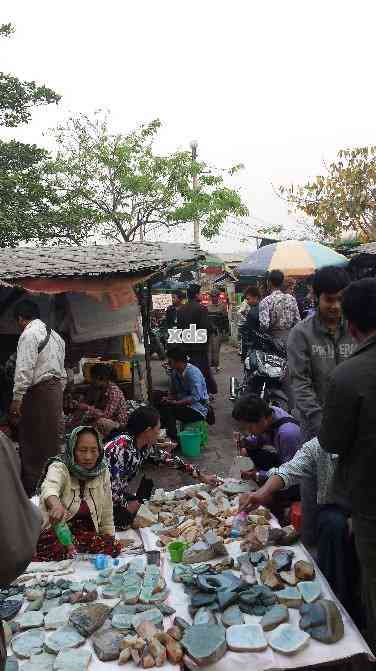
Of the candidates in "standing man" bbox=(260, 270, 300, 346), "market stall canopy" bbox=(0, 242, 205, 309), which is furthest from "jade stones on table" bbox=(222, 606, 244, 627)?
"standing man" bbox=(260, 270, 300, 346)

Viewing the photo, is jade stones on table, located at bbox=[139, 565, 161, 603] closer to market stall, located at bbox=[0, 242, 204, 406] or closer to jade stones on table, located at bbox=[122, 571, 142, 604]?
jade stones on table, located at bbox=[122, 571, 142, 604]

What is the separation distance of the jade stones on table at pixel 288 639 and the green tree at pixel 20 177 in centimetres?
1283

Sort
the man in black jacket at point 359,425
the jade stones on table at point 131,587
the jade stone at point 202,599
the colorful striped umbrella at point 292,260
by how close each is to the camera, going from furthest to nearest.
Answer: the colorful striped umbrella at point 292,260 < the jade stones on table at point 131,587 < the jade stone at point 202,599 < the man in black jacket at point 359,425

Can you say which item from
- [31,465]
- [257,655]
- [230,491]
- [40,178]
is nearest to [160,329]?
[40,178]

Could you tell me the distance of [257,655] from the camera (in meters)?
2.38

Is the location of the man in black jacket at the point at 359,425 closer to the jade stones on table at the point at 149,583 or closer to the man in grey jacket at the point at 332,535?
the man in grey jacket at the point at 332,535

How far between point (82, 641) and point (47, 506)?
3.42 feet

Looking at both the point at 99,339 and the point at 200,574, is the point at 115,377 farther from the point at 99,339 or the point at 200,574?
the point at 200,574

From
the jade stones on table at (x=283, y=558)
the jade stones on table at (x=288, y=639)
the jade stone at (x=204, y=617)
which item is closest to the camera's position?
the jade stones on table at (x=288, y=639)

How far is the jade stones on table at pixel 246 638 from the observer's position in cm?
240

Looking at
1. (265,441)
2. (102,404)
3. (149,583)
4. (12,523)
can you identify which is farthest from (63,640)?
(102,404)

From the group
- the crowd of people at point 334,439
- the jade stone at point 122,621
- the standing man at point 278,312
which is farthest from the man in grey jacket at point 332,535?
the standing man at point 278,312

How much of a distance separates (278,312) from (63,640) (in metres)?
5.29

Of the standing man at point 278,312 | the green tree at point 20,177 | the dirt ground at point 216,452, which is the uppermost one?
the green tree at point 20,177
